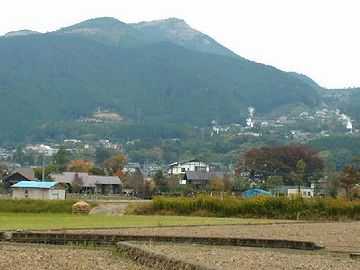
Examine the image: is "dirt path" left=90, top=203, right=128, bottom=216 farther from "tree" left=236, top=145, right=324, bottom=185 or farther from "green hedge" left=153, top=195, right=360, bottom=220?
"tree" left=236, top=145, right=324, bottom=185

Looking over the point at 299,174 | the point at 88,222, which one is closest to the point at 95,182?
the point at 299,174

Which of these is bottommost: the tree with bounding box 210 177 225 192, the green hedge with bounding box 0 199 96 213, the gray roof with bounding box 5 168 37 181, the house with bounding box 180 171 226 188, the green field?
the green field

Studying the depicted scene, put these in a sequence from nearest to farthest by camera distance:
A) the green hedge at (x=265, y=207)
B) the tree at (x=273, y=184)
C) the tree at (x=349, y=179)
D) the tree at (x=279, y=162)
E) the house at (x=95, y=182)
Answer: the green hedge at (x=265, y=207) < the tree at (x=349, y=179) < the tree at (x=273, y=184) < the house at (x=95, y=182) < the tree at (x=279, y=162)

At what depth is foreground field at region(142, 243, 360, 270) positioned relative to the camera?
50.7ft

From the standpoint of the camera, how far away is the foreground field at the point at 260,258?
15451 mm

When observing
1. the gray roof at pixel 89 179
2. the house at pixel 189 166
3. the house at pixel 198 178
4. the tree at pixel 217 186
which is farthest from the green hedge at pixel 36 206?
the house at pixel 189 166

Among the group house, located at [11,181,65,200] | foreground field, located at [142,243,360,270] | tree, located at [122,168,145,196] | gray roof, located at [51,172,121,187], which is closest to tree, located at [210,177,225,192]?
tree, located at [122,168,145,196]

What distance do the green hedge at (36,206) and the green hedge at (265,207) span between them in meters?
6.36

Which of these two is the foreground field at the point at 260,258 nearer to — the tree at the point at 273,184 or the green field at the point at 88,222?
the green field at the point at 88,222

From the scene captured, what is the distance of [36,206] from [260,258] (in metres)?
33.0

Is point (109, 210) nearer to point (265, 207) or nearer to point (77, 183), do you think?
point (265, 207)

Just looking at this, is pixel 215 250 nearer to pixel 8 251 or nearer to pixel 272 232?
pixel 8 251

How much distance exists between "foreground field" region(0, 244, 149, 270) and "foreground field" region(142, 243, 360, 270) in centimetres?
135

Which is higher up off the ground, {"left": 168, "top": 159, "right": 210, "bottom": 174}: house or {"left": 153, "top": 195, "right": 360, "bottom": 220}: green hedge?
{"left": 168, "top": 159, "right": 210, "bottom": 174}: house
